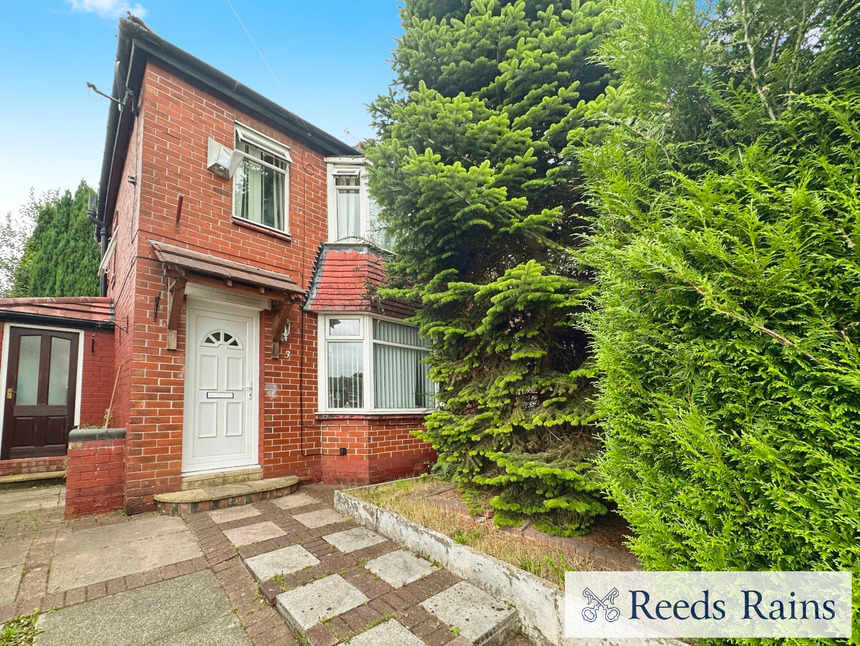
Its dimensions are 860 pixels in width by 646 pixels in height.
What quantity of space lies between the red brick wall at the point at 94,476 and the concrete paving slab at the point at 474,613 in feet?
12.6

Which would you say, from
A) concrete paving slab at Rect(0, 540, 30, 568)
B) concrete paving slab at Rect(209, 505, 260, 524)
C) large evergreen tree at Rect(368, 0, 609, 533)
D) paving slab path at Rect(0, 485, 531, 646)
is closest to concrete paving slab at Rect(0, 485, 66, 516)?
paving slab path at Rect(0, 485, 531, 646)

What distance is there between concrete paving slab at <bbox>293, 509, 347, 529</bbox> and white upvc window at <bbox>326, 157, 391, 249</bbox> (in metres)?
4.13

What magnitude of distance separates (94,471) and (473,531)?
406 centimetres

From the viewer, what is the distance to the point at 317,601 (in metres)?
2.36

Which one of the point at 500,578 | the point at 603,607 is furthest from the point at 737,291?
the point at 500,578

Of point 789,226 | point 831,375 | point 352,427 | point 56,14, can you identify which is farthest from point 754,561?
point 56,14

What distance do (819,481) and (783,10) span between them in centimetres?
184

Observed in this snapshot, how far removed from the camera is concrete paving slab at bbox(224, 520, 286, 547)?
336 cm

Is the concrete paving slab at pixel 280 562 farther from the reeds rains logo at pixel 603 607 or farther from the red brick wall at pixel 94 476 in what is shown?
the red brick wall at pixel 94 476

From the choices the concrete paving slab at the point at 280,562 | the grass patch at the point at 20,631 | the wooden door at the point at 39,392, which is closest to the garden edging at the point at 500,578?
the concrete paving slab at the point at 280,562

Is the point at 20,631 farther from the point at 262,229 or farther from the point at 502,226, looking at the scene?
the point at 262,229

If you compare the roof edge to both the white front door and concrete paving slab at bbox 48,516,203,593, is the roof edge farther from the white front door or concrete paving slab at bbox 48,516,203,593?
concrete paving slab at bbox 48,516,203,593

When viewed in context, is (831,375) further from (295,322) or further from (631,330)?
(295,322)

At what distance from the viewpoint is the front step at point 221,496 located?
4.08 m
